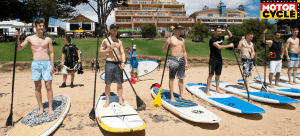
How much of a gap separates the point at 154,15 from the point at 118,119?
57922 mm

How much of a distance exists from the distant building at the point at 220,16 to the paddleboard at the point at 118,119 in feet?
200

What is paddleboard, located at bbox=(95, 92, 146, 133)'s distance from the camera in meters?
3.38

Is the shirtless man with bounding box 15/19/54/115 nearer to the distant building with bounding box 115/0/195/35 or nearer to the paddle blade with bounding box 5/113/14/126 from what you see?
the paddle blade with bounding box 5/113/14/126

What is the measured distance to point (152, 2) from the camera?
212 ft

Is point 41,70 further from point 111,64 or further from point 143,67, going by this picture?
point 143,67

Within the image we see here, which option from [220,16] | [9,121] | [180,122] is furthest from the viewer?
[220,16]

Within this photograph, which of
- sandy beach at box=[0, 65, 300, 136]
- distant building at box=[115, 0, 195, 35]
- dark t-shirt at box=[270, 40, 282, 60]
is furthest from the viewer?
distant building at box=[115, 0, 195, 35]

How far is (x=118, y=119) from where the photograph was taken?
377cm

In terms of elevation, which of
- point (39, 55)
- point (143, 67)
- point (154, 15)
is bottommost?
point (143, 67)

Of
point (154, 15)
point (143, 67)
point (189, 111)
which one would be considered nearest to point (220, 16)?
point (154, 15)

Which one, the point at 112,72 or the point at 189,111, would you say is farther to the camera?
the point at 112,72

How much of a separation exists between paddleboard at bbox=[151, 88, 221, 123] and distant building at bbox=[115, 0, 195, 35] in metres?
48.6

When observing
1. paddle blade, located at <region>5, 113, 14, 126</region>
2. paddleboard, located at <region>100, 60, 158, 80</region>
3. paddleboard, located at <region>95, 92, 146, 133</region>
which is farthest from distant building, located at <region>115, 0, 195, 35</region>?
paddle blade, located at <region>5, 113, 14, 126</region>

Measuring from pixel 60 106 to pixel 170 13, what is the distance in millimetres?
58478
